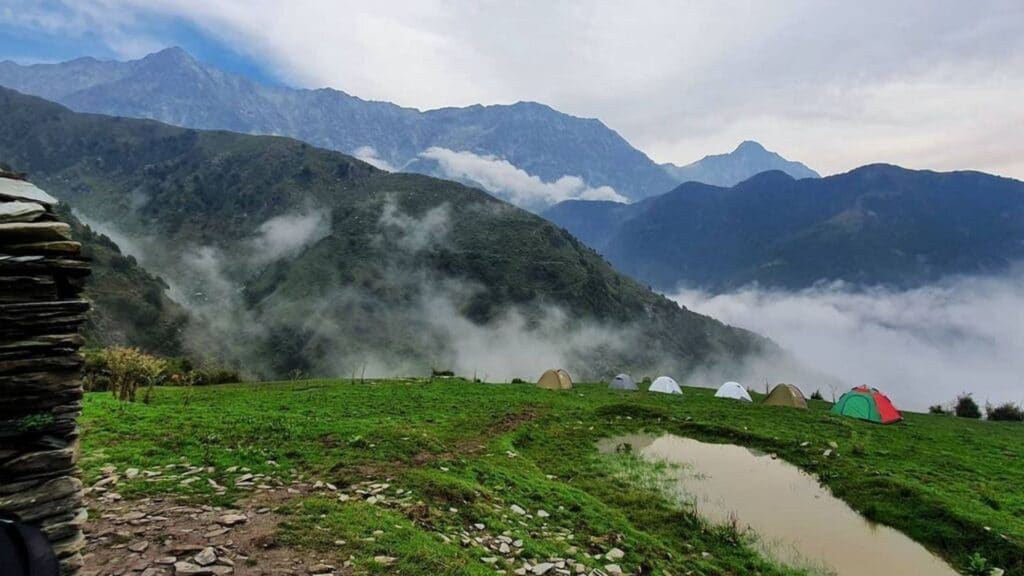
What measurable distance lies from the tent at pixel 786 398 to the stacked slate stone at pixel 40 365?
142 ft

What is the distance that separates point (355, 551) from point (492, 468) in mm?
7612

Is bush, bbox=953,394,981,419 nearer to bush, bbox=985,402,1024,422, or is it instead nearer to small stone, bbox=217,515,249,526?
bush, bbox=985,402,1024,422

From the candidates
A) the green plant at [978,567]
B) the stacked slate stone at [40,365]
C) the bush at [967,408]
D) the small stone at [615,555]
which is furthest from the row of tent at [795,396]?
the stacked slate stone at [40,365]

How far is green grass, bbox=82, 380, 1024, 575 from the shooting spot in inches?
462

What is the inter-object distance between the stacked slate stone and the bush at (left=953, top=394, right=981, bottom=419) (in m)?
59.8

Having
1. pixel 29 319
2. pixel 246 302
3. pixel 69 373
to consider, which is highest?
pixel 29 319

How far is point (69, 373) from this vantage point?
24.9 feet

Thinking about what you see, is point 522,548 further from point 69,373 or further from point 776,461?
point 776,461

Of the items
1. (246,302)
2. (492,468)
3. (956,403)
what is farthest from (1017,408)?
(246,302)

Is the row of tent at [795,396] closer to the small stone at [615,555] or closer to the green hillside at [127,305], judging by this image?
the small stone at [615,555]

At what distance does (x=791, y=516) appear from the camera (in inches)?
672

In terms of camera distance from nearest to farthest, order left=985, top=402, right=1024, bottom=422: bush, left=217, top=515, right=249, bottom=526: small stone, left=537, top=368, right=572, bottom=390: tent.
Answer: left=217, top=515, right=249, bottom=526: small stone, left=985, top=402, right=1024, bottom=422: bush, left=537, top=368, right=572, bottom=390: tent

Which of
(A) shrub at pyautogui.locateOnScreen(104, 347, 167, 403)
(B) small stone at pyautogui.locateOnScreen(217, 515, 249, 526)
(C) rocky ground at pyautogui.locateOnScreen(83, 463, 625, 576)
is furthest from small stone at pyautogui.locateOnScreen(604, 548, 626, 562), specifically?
(A) shrub at pyautogui.locateOnScreen(104, 347, 167, 403)

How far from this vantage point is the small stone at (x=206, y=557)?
8.79 m
